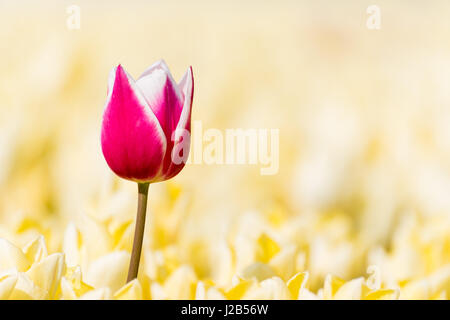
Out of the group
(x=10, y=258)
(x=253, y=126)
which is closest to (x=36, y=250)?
(x=10, y=258)

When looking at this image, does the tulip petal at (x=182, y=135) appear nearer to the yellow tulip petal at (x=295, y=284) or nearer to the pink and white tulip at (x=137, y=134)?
the pink and white tulip at (x=137, y=134)

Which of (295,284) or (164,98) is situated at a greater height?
(164,98)

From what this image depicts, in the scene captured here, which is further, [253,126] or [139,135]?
[253,126]

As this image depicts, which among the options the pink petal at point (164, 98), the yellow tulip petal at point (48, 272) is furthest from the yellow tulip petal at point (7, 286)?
the pink petal at point (164, 98)

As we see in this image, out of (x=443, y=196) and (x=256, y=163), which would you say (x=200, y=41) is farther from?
(x=443, y=196)

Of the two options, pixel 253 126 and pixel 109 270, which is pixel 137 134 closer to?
pixel 109 270

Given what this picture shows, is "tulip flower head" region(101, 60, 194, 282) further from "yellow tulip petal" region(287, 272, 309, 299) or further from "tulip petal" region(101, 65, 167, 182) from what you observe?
"yellow tulip petal" region(287, 272, 309, 299)

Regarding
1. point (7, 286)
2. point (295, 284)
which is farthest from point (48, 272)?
point (295, 284)
